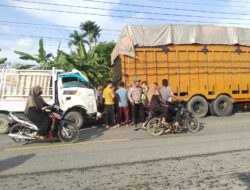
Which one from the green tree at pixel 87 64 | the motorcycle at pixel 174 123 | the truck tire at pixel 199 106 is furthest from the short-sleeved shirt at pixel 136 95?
the green tree at pixel 87 64

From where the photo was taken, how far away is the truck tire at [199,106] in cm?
1695

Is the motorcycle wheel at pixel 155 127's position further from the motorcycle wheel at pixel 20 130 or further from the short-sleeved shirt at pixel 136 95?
the motorcycle wheel at pixel 20 130

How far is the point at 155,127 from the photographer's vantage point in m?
11.9

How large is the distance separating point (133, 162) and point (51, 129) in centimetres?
351

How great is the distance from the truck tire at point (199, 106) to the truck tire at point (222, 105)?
0.48 m

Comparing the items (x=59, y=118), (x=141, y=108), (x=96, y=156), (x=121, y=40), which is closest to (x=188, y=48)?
(x=121, y=40)

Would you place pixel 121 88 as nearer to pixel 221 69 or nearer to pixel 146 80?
pixel 146 80

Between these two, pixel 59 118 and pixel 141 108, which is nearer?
pixel 59 118

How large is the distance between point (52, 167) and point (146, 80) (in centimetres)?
924

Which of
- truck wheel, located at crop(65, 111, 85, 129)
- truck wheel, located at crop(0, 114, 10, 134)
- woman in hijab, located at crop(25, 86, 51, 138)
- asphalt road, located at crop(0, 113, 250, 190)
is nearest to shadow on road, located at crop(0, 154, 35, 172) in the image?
asphalt road, located at crop(0, 113, 250, 190)

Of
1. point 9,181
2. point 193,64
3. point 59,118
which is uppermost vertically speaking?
point 193,64

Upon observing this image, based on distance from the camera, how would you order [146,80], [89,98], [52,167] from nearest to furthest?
[52,167] → [89,98] → [146,80]

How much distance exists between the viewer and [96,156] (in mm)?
8734

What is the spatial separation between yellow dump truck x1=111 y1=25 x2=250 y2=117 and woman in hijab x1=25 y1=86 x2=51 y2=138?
5992mm
